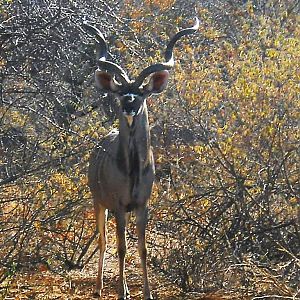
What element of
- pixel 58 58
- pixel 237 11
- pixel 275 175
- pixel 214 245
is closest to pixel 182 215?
pixel 214 245

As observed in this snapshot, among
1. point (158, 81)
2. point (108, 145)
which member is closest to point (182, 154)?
point (108, 145)

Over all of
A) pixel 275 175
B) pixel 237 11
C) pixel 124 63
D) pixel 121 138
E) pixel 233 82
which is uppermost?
pixel 237 11

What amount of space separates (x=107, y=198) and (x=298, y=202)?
176 cm

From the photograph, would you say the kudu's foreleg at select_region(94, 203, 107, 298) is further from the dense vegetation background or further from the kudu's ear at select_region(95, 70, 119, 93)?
the kudu's ear at select_region(95, 70, 119, 93)

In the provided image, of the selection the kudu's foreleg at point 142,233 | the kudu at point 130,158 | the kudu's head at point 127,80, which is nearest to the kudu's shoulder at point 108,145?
the kudu at point 130,158

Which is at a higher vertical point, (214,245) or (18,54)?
(18,54)

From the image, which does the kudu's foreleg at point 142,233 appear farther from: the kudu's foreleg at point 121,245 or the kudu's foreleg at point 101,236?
the kudu's foreleg at point 101,236

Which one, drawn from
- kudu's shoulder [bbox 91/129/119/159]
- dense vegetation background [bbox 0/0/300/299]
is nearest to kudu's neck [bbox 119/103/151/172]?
kudu's shoulder [bbox 91/129/119/159]

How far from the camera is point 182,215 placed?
7875 mm

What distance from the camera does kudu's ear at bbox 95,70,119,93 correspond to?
7.43 metres

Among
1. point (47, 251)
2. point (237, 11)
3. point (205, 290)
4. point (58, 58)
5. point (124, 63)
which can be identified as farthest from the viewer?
point (237, 11)

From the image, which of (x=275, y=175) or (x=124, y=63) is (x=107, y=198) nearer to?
(x=275, y=175)

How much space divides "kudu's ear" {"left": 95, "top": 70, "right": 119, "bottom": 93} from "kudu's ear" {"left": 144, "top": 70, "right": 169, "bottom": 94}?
0.96 ft

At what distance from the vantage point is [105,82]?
749cm
